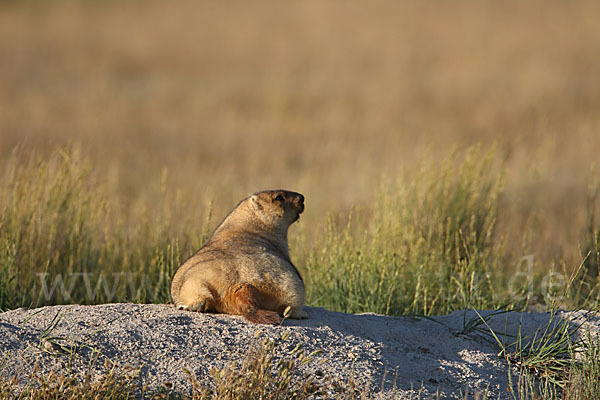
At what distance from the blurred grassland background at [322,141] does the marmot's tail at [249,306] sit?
6.29 ft

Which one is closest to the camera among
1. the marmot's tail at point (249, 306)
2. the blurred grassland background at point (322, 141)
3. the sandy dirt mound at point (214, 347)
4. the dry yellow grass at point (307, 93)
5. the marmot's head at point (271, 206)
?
the sandy dirt mound at point (214, 347)

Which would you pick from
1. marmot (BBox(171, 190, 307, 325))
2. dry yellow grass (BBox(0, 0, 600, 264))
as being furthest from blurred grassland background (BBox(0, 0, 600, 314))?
marmot (BBox(171, 190, 307, 325))

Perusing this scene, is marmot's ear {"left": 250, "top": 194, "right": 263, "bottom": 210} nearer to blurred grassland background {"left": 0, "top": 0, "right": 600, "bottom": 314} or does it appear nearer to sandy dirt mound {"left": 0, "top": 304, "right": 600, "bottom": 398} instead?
sandy dirt mound {"left": 0, "top": 304, "right": 600, "bottom": 398}

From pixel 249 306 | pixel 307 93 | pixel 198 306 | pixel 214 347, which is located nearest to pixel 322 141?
pixel 307 93

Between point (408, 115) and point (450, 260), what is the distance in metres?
11.8

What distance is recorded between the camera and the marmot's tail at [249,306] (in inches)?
190

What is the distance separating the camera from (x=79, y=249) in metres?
7.72

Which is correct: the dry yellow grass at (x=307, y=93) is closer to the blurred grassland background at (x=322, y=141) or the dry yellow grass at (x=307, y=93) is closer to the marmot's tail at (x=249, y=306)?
the blurred grassland background at (x=322, y=141)

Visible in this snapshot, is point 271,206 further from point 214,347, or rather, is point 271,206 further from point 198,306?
point 214,347

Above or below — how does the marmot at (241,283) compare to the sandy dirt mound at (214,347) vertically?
above

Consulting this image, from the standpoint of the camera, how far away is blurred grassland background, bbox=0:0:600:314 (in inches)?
296

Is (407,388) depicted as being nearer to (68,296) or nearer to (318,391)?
(318,391)

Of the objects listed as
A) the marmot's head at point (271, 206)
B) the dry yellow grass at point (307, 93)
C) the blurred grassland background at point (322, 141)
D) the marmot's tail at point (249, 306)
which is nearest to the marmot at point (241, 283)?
the marmot's tail at point (249, 306)

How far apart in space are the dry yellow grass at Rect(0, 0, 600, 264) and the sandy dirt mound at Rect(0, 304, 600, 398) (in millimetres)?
3811
